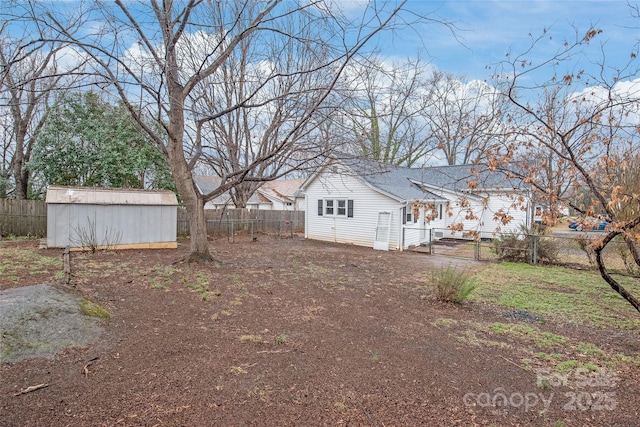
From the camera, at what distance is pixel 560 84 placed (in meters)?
4.12

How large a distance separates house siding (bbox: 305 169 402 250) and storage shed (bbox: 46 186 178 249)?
6197mm

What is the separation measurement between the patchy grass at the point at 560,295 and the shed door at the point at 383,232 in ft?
16.1

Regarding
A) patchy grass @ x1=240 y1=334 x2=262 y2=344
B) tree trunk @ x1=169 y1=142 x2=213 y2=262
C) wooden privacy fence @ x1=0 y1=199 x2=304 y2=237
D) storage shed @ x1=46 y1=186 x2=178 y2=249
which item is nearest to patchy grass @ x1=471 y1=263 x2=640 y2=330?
patchy grass @ x1=240 y1=334 x2=262 y2=344

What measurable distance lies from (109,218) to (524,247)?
44.6 feet

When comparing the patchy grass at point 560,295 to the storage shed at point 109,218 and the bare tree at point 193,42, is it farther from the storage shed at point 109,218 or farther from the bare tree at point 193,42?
the storage shed at point 109,218

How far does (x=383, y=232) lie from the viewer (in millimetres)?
14562

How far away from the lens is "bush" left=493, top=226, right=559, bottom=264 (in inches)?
430

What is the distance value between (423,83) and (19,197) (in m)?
17.6

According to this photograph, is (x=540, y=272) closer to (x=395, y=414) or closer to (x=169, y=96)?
(x=395, y=414)

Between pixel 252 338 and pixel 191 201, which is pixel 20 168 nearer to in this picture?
pixel 191 201

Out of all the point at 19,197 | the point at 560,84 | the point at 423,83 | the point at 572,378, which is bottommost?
the point at 572,378

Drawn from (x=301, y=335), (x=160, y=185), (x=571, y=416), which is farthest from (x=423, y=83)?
(x=160, y=185)

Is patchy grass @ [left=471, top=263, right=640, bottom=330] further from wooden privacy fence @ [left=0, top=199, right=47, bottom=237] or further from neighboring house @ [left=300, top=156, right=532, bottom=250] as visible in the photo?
wooden privacy fence @ [left=0, top=199, right=47, bottom=237]

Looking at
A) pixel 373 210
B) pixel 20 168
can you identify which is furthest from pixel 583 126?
pixel 20 168
